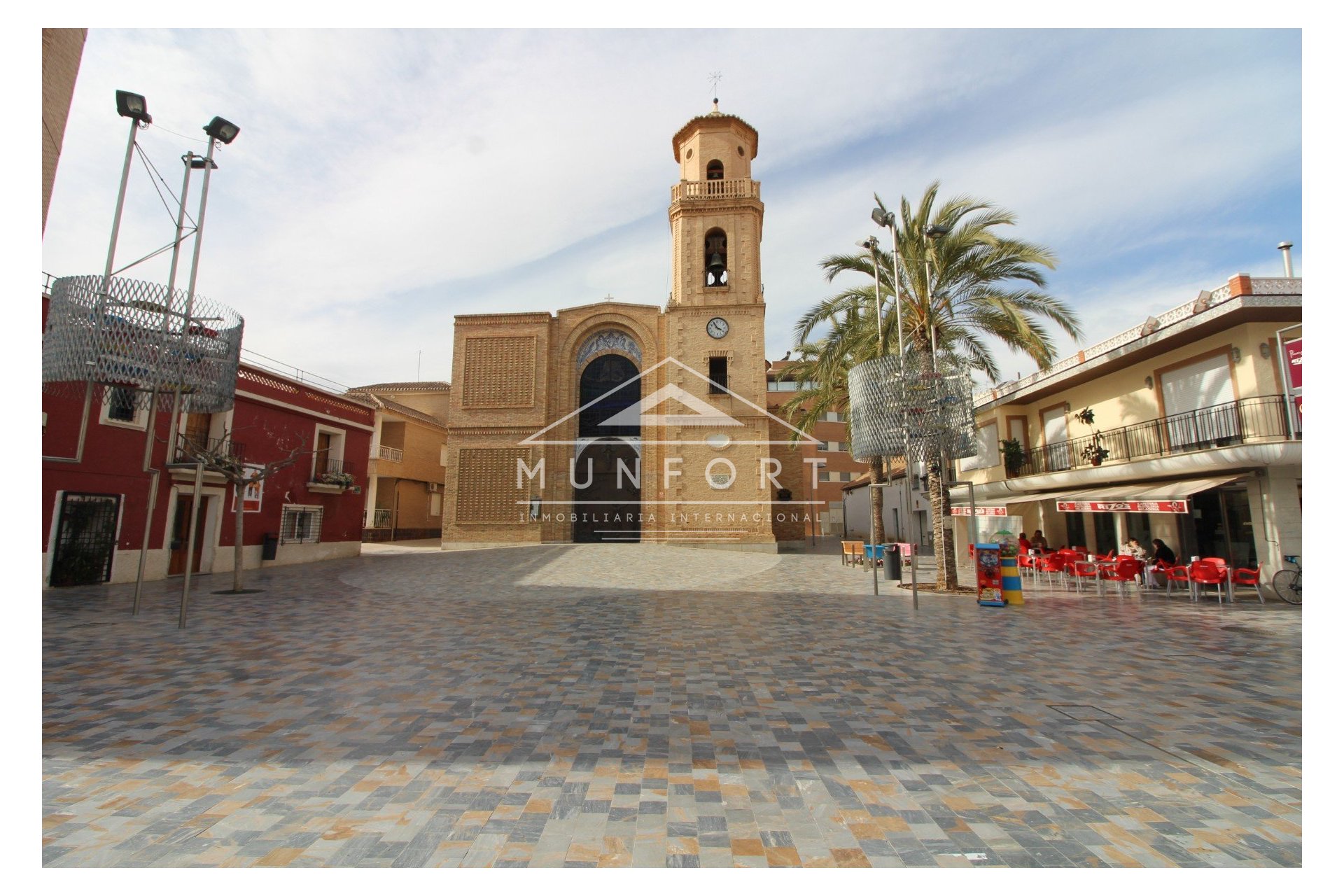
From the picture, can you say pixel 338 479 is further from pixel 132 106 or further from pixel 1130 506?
pixel 1130 506

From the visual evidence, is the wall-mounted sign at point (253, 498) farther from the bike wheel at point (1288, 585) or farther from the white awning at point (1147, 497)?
the bike wheel at point (1288, 585)

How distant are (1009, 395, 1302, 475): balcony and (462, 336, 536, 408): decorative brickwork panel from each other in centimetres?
2026

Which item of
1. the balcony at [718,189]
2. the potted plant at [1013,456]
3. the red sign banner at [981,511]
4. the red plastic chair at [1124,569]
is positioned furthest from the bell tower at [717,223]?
the red plastic chair at [1124,569]

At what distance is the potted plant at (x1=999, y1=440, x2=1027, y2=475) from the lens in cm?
1823

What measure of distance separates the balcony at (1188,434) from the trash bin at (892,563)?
5292 millimetres

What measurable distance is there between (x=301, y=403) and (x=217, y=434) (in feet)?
9.96

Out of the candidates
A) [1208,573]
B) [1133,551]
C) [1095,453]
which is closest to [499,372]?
[1095,453]

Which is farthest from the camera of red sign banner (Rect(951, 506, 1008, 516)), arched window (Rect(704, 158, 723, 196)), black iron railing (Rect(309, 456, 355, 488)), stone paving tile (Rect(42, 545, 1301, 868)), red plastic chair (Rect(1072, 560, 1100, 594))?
arched window (Rect(704, 158, 723, 196))

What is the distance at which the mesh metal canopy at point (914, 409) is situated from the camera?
402 inches

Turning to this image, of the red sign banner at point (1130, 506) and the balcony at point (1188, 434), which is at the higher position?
the balcony at point (1188, 434)

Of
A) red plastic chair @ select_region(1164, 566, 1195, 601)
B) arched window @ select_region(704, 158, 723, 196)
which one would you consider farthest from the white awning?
arched window @ select_region(704, 158, 723, 196)

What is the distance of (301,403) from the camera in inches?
736

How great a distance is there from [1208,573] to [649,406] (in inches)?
795

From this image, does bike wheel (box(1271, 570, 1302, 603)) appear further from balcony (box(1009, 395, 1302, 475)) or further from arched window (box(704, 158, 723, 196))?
arched window (box(704, 158, 723, 196))
